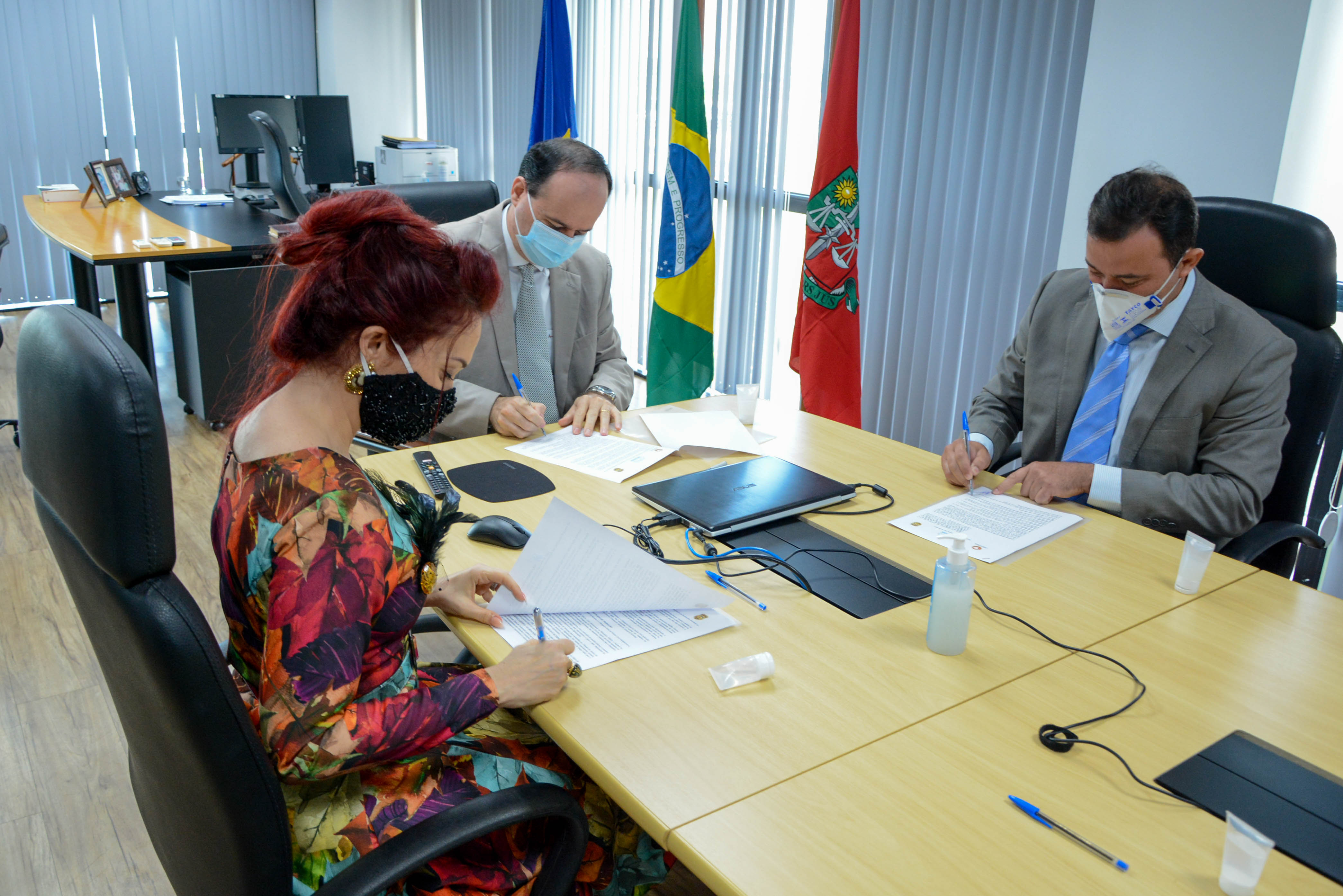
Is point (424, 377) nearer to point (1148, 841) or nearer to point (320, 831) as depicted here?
point (320, 831)

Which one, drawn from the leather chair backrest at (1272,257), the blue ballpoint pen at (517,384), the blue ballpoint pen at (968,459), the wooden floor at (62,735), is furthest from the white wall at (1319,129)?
the wooden floor at (62,735)

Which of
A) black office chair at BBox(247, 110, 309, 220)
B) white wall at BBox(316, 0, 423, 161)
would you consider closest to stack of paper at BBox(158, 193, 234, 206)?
black office chair at BBox(247, 110, 309, 220)

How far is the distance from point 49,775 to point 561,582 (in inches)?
56.4

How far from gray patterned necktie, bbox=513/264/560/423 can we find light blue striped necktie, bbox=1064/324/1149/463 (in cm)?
127

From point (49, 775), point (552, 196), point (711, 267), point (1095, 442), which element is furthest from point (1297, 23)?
point (49, 775)

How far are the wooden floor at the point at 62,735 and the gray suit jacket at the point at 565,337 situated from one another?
0.75 m

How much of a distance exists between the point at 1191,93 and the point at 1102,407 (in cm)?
98

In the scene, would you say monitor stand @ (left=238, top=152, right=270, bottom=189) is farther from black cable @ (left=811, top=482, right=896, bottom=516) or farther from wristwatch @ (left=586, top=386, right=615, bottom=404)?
black cable @ (left=811, top=482, right=896, bottom=516)

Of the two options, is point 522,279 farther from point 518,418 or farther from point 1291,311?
point 1291,311

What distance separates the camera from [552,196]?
2215mm

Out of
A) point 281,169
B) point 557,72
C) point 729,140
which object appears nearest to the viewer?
point 729,140

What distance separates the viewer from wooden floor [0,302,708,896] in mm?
1773

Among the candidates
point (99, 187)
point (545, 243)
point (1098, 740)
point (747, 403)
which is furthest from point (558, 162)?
point (99, 187)

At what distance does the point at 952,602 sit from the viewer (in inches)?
49.0
